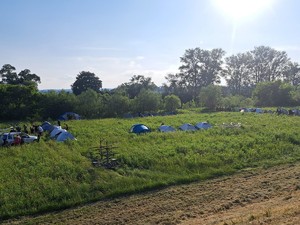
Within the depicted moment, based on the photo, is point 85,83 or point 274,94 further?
point 85,83

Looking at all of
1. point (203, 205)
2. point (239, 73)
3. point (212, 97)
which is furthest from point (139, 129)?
point (239, 73)

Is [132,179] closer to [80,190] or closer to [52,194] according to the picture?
[80,190]

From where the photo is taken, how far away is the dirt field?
35.4 feet

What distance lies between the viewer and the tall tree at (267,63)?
88.2 m

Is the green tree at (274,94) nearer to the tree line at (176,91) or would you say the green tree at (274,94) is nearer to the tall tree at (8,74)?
the tree line at (176,91)

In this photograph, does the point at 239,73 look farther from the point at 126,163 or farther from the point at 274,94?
the point at 126,163

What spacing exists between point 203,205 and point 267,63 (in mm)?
83585

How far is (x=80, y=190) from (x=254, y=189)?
7.72 meters

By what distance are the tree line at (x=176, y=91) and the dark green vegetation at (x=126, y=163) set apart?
68.8 ft

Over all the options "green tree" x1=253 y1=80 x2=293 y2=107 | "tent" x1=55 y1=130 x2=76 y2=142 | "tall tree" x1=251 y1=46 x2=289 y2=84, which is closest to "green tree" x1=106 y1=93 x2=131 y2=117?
"tent" x1=55 y1=130 x2=76 y2=142

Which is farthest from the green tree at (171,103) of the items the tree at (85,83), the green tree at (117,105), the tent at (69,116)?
the tree at (85,83)

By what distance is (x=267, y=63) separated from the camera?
8925 cm

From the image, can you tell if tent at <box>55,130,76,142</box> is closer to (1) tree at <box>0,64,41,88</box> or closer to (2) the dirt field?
(2) the dirt field

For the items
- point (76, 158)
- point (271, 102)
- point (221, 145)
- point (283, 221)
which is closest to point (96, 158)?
point (76, 158)
